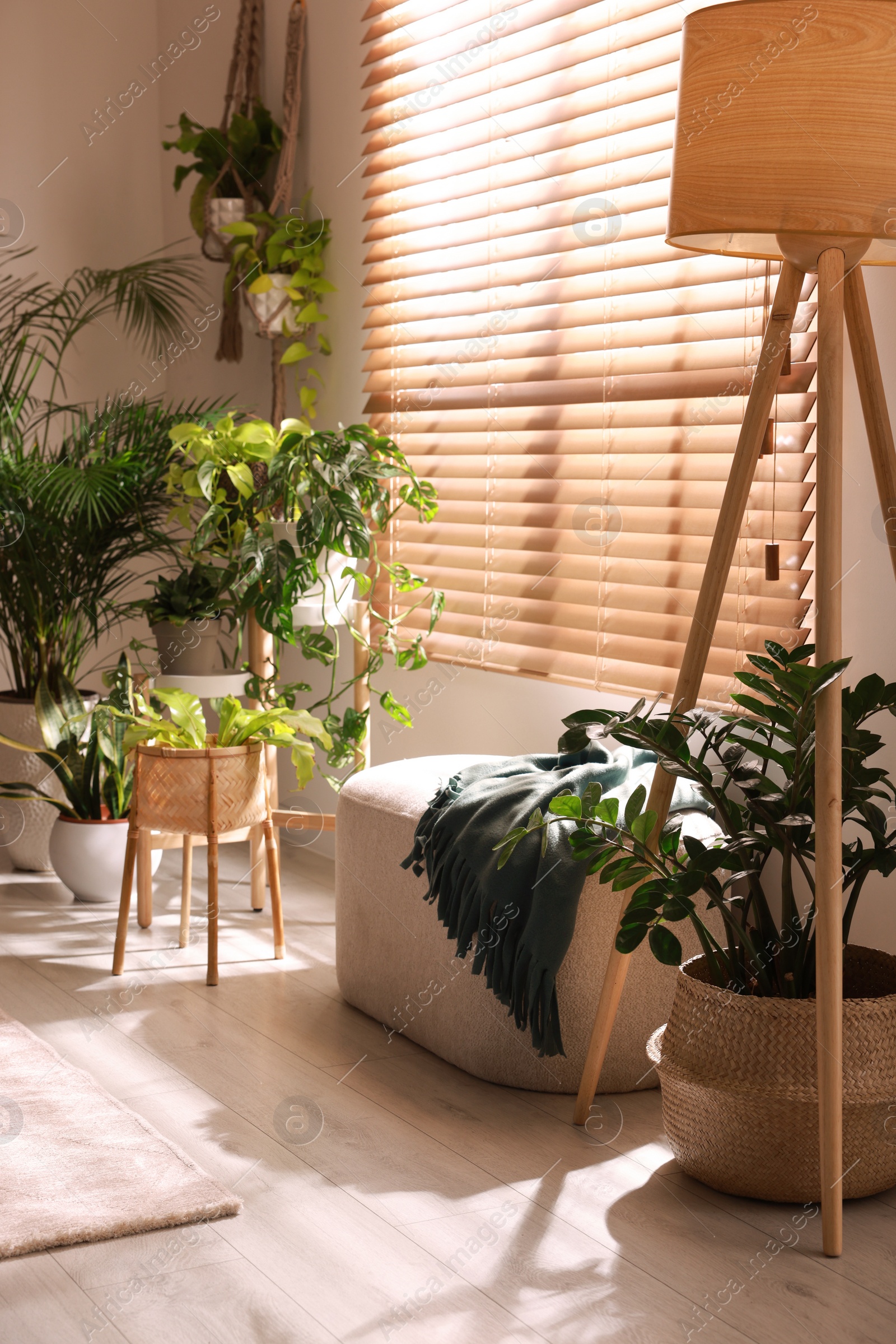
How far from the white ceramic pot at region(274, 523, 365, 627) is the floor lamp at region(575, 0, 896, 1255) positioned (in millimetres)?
1397

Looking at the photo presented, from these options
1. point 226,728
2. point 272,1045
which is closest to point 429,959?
point 272,1045

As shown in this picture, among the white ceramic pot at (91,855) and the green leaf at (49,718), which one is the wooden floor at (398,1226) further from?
the green leaf at (49,718)

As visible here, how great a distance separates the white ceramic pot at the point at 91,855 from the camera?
3143 mm

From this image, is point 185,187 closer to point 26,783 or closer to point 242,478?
point 242,478

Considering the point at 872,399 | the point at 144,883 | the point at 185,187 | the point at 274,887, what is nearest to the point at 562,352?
the point at 872,399

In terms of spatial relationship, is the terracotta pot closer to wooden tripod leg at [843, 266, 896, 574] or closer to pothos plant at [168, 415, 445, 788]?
pothos plant at [168, 415, 445, 788]

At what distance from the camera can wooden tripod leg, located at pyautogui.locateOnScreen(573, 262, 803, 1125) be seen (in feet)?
5.90

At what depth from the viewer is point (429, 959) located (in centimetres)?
227

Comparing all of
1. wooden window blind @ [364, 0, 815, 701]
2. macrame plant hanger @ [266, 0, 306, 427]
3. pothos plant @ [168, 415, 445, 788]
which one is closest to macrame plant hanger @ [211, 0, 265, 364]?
macrame plant hanger @ [266, 0, 306, 427]

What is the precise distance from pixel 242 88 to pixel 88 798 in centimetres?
209

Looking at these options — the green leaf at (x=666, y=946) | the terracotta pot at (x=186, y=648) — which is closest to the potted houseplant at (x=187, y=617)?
the terracotta pot at (x=186, y=648)

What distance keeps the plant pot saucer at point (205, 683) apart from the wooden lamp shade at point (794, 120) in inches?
70.4

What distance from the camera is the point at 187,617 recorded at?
10.2ft

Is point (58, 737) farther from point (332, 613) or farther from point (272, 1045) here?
point (272, 1045)
